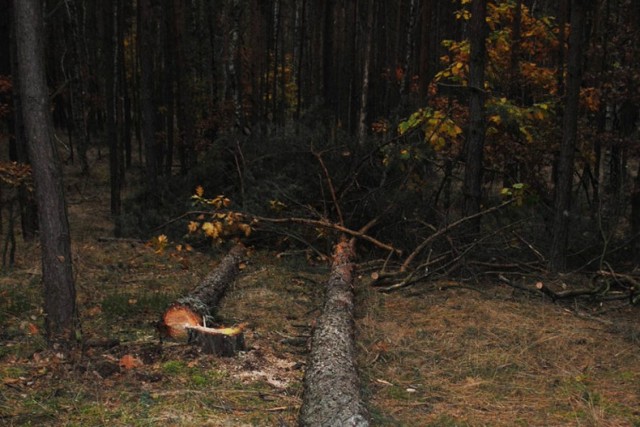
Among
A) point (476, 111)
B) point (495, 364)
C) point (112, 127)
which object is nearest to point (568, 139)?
point (476, 111)

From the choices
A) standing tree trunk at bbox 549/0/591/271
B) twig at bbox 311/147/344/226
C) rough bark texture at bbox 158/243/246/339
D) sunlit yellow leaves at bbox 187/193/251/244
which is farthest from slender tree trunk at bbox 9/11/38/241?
standing tree trunk at bbox 549/0/591/271

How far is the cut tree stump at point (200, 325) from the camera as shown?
5.12 m

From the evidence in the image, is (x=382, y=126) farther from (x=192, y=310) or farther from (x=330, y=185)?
(x=192, y=310)

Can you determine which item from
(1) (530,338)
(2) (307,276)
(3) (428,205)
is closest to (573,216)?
(3) (428,205)

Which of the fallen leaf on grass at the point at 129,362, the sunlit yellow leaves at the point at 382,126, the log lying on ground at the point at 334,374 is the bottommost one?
the fallen leaf on grass at the point at 129,362

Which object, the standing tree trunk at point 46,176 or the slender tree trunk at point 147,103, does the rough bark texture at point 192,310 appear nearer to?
the standing tree trunk at point 46,176

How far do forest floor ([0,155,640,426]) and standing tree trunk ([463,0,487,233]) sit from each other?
1382 millimetres

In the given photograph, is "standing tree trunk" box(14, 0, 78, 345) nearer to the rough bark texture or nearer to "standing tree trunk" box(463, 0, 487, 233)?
the rough bark texture

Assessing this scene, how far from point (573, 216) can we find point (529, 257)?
1.16m

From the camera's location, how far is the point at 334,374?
423 centimetres

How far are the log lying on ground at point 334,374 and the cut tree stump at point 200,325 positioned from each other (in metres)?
0.81

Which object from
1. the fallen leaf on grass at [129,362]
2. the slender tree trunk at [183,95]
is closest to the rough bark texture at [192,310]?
the fallen leaf on grass at [129,362]

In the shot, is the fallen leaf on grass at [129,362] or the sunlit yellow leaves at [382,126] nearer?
the fallen leaf on grass at [129,362]

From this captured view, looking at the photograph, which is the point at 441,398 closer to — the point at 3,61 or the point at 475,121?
the point at 475,121
